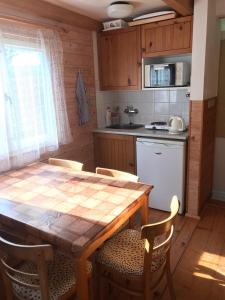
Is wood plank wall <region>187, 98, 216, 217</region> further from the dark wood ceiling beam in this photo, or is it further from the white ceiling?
the white ceiling

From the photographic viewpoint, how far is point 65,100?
2938mm

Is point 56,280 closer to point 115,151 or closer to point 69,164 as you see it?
point 69,164

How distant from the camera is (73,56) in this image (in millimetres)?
3037

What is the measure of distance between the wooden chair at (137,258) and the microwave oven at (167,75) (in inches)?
69.1

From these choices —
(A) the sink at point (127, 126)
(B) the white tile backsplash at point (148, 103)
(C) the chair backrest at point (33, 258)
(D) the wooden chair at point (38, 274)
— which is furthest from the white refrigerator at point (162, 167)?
(C) the chair backrest at point (33, 258)

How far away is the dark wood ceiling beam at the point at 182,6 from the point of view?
2219 mm

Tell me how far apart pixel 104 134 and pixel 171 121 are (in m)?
0.90

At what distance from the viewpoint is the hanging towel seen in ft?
10.2

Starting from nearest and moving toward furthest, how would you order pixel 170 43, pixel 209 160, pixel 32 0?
pixel 32 0, pixel 170 43, pixel 209 160

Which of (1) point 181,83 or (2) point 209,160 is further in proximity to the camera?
(2) point 209,160

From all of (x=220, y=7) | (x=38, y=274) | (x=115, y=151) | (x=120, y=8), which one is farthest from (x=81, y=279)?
(x=220, y=7)

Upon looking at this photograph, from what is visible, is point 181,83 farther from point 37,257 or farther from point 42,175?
point 37,257

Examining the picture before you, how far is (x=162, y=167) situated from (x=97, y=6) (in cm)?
188

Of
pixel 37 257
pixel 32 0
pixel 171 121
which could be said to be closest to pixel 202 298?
pixel 37 257
